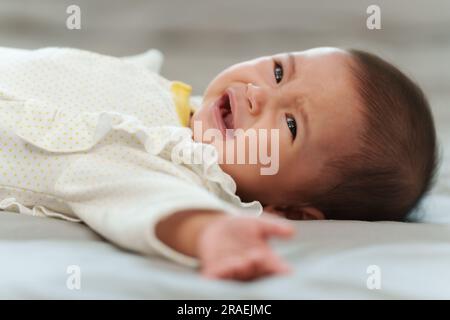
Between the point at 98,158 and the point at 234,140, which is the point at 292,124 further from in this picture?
the point at 98,158

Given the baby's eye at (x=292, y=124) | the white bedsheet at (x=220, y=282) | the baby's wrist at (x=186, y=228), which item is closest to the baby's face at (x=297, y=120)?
the baby's eye at (x=292, y=124)

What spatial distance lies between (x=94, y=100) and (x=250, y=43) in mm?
698

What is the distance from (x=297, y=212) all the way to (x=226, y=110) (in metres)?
0.18

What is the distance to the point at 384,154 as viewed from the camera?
2.39 ft

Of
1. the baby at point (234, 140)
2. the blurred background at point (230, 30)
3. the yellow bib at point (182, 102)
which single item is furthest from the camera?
the blurred background at point (230, 30)

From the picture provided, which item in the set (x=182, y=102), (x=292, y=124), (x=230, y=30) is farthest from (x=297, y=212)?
(x=230, y=30)

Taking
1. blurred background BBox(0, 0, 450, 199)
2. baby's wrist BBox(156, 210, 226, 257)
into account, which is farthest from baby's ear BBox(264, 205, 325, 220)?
blurred background BBox(0, 0, 450, 199)

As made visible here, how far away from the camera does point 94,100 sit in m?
0.81

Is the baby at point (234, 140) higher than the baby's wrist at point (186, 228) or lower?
higher

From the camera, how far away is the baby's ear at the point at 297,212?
78 centimetres

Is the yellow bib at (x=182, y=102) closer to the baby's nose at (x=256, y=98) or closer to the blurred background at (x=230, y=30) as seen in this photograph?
the baby's nose at (x=256, y=98)

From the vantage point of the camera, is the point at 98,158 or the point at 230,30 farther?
the point at 230,30
